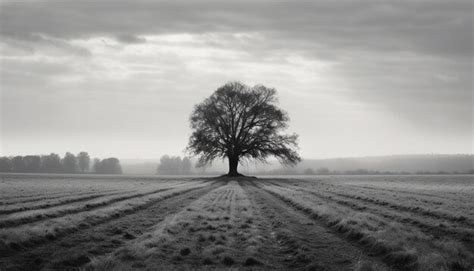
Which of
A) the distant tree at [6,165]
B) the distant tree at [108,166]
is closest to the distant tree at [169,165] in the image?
the distant tree at [108,166]

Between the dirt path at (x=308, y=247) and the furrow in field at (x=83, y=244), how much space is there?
4.73 m

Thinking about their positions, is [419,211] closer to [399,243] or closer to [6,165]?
[399,243]

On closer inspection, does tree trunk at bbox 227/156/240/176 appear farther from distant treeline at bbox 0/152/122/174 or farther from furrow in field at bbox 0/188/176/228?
distant treeline at bbox 0/152/122/174

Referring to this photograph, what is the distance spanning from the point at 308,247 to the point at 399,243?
2.60 m

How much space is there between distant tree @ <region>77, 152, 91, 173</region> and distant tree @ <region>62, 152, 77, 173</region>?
463 centimetres

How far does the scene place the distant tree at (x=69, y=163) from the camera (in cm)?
14088

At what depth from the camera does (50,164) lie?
140 meters

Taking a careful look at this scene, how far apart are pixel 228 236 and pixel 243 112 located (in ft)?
157

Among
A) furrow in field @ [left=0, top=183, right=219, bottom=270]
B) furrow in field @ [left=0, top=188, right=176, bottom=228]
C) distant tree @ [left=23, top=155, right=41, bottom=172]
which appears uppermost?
distant tree @ [left=23, top=155, right=41, bottom=172]

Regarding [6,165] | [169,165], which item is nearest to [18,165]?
[6,165]

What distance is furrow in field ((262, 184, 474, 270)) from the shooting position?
364 inches

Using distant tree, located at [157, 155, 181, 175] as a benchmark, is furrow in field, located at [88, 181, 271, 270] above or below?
below

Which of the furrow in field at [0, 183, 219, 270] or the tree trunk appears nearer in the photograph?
the furrow in field at [0, 183, 219, 270]

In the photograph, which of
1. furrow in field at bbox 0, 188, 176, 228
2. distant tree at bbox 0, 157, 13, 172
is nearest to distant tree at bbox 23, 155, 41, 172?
distant tree at bbox 0, 157, 13, 172
